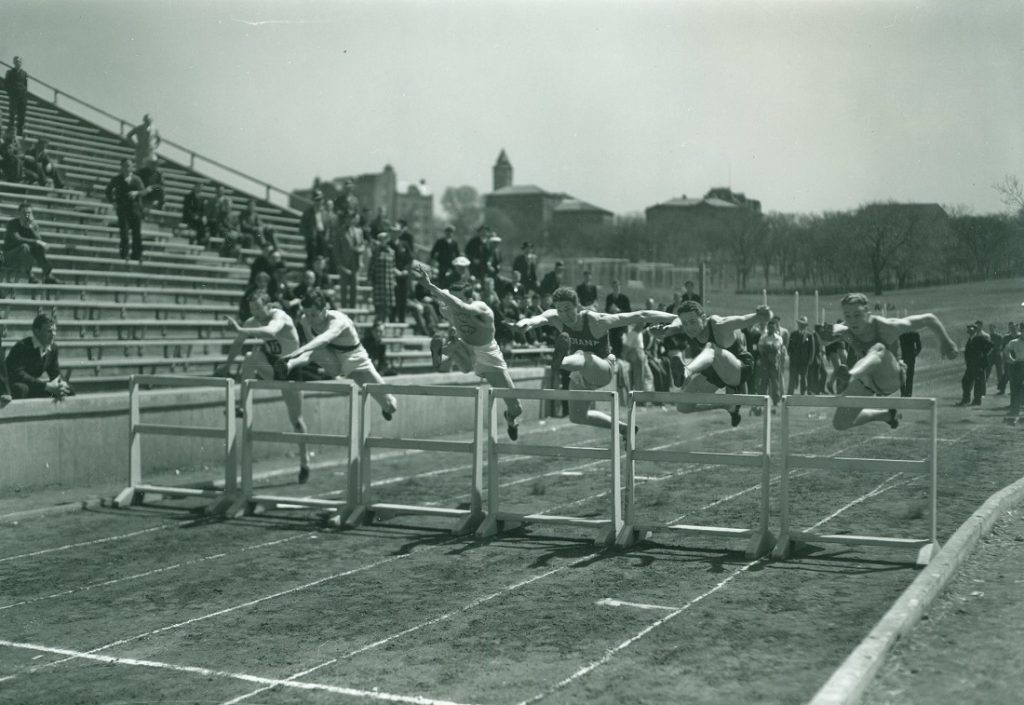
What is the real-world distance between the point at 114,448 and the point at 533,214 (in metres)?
21.7

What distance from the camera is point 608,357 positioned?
1398 centimetres

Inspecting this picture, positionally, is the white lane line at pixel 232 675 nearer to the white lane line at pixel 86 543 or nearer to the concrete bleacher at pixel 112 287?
the white lane line at pixel 86 543

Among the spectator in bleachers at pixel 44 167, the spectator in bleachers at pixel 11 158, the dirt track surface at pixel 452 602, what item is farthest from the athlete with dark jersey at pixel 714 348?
the spectator in bleachers at pixel 44 167

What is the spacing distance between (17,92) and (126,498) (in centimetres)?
1206

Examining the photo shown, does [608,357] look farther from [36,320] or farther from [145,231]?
[145,231]

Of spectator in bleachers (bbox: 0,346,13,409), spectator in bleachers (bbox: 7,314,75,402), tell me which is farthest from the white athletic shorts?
spectator in bleachers (bbox: 0,346,13,409)

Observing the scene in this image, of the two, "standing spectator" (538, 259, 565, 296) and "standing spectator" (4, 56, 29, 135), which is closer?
"standing spectator" (538, 259, 565, 296)

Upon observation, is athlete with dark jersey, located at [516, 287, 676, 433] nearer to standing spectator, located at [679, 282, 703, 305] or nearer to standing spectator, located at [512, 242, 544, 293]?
standing spectator, located at [679, 282, 703, 305]

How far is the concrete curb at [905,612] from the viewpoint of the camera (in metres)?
6.47

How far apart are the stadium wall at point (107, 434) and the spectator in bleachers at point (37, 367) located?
251 mm

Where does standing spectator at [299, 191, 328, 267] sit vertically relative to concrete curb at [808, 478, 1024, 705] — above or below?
above

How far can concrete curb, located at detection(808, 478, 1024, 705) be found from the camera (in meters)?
6.47

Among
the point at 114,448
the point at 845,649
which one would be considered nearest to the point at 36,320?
the point at 114,448

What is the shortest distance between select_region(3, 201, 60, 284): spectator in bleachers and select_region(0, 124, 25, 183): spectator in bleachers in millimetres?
2905
